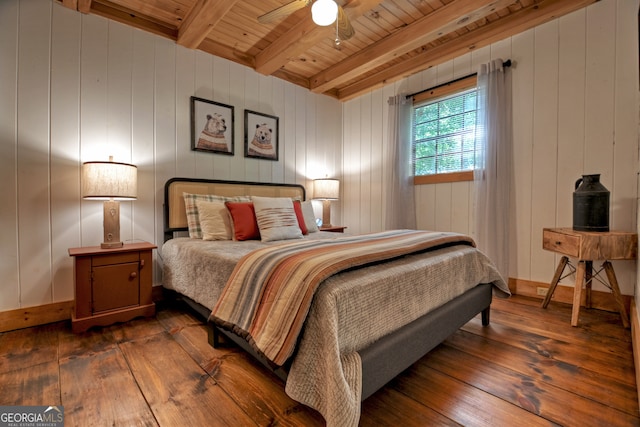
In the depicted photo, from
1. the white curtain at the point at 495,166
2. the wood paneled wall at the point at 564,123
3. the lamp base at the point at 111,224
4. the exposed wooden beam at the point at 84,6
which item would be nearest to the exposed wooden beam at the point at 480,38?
the wood paneled wall at the point at 564,123

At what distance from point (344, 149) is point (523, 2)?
8.58 feet

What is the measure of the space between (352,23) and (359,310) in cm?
285

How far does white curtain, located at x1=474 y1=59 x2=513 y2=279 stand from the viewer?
114 inches

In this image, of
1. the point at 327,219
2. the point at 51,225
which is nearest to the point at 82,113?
the point at 51,225

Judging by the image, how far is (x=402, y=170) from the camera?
3.72 m

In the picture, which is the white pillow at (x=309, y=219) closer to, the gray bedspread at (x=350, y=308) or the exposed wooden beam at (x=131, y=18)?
the gray bedspread at (x=350, y=308)

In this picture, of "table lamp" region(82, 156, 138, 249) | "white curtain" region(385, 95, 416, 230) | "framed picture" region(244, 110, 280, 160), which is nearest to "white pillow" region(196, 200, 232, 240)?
"table lamp" region(82, 156, 138, 249)

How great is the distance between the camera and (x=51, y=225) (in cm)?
230

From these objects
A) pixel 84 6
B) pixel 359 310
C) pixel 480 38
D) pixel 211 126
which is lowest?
pixel 359 310

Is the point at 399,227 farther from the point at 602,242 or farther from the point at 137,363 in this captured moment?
A: the point at 137,363

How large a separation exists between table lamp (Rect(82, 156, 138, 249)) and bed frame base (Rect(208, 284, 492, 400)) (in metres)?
1.21

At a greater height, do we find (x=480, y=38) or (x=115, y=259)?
(x=480, y=38)

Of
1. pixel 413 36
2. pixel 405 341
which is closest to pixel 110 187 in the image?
pixel 405 341

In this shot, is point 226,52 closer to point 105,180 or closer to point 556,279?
point 105,180
